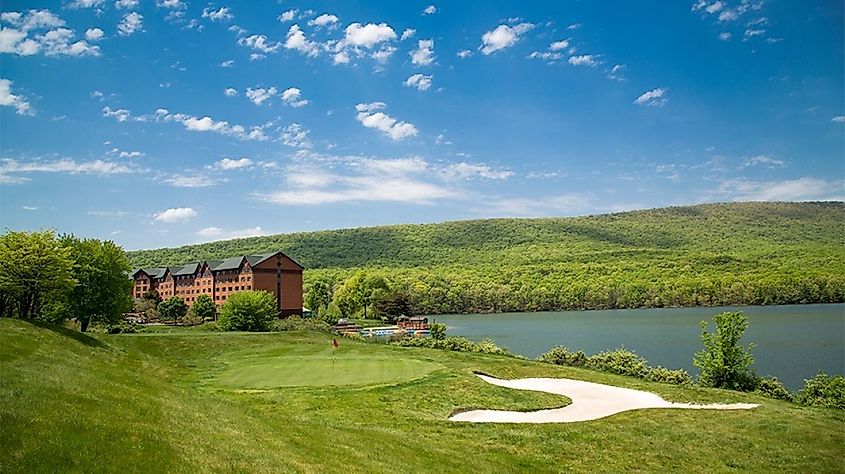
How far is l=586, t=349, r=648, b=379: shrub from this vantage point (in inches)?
1453

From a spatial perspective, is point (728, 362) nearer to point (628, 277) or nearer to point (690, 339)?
point (690, 339)

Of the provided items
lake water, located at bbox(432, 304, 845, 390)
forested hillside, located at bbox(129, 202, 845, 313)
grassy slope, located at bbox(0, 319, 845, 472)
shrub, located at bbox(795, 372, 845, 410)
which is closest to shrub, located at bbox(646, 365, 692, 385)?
grassy slope, located at bbox(0, 319, 845, 472)

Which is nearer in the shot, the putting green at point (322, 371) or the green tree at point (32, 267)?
the putting green at point (322, 371)

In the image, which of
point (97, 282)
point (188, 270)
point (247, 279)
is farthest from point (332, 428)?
point (188, 270)

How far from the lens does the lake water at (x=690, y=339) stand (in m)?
46.8

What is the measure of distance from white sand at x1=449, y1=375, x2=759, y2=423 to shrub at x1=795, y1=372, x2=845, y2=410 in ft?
20.7

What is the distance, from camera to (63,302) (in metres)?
42.3

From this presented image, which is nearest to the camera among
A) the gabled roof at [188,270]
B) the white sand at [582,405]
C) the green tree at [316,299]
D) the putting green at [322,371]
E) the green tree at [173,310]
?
the white sand at [582,405]

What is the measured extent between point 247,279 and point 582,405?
69.5 m

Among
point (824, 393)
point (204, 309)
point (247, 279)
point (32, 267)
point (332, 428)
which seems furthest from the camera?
point (247, 279)

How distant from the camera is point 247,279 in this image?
88500 mm

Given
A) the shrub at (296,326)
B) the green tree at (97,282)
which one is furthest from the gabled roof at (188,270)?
the green tree at (97,282)

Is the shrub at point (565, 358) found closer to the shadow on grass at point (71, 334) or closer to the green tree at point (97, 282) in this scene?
the shadow on grass at point (71, 334)

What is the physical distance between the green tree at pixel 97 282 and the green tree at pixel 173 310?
120ft
